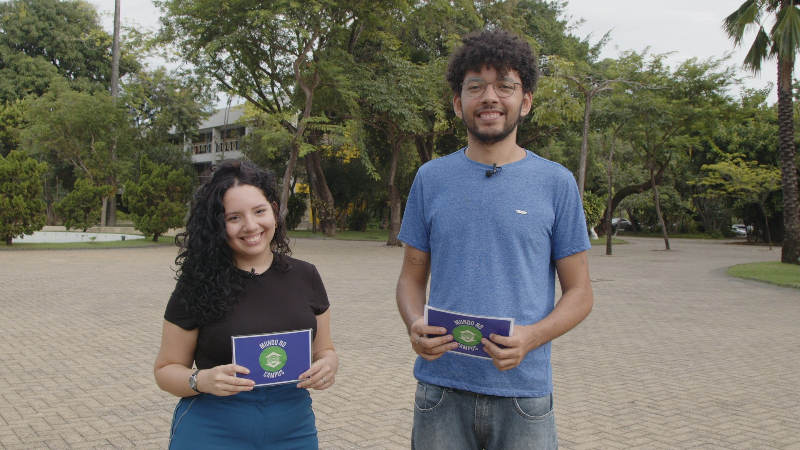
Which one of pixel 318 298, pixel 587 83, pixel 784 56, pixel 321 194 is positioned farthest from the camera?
pixel 321 194

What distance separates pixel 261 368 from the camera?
6.69ft

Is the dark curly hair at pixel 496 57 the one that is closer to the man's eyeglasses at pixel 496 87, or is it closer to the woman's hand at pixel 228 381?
the man's eyeglasses at pixel 496 87

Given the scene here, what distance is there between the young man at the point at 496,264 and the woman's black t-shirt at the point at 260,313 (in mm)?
395

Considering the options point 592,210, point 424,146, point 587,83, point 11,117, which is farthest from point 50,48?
point 587,83

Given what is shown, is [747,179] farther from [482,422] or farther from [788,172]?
[482,422]

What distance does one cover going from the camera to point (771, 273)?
17.0 m

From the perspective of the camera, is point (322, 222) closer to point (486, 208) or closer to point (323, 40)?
point (323, 40)

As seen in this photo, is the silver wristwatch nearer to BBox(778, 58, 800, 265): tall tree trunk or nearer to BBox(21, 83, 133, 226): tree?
BBox(778, 58, 800, 265): tall tree trunk

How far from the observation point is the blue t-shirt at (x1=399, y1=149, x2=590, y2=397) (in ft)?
6.67

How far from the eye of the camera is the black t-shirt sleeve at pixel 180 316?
2.23 meters

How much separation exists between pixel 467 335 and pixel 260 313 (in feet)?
2.55

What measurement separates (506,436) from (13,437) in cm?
392

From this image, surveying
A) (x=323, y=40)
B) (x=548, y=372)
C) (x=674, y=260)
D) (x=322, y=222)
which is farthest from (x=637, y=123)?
(x=548, y=372)

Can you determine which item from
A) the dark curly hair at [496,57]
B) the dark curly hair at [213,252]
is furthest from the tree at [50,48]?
the dark curly hair at [496,57]
